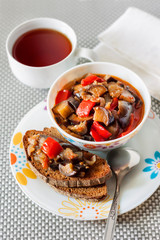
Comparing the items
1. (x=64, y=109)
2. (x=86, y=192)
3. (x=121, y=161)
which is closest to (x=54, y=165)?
(x=86, y=192)

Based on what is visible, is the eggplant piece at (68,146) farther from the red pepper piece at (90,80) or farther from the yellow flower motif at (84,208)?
the red pepper piece at (90,80)

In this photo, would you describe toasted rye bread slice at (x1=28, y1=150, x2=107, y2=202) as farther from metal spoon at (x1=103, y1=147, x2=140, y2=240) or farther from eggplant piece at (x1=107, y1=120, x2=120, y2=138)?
eggplant piece at (x1=107, y1=120, x2=120, y2=138)

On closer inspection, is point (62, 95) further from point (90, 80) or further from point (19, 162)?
point (19, 162)

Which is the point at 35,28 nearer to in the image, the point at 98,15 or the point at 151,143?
the point at 98,15

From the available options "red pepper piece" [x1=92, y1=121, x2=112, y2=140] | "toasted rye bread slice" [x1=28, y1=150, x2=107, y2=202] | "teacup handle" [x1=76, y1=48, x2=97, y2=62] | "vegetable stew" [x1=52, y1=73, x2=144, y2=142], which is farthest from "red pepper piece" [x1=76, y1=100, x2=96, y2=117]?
"teacup handle" [x1=76, y1=48, x2=97, y2=62]

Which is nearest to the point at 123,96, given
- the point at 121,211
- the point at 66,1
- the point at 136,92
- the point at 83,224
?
the point at 136,92

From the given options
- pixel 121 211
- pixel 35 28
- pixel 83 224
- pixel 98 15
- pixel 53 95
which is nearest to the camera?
pixel 121 211
